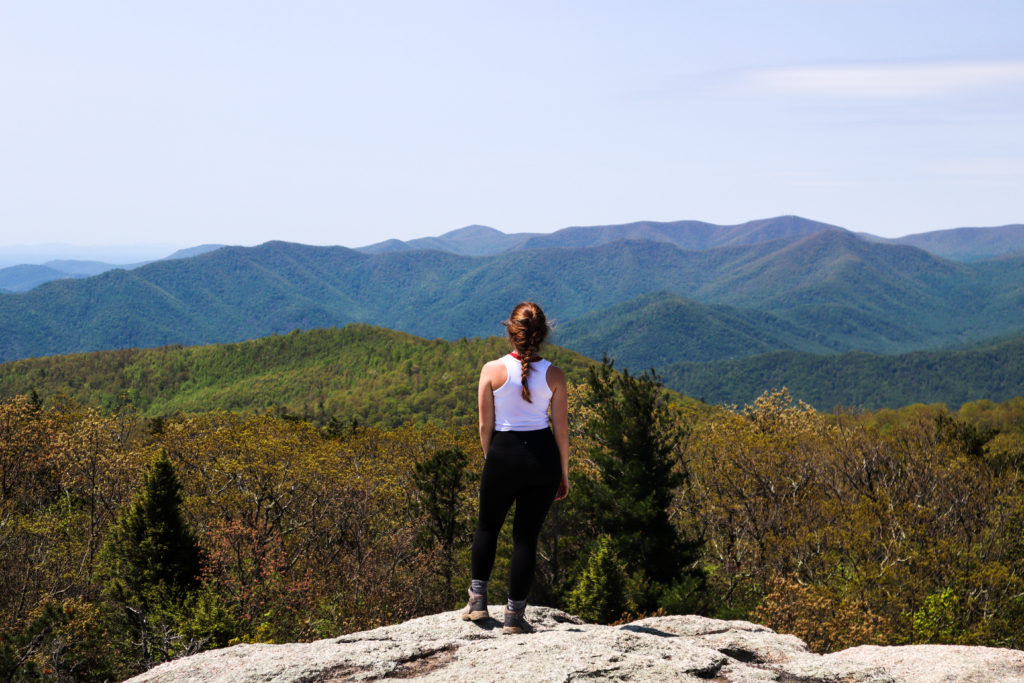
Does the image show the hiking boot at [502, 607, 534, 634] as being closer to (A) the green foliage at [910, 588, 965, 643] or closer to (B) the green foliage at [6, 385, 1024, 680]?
(B) the green foliage at [6, 385, 1024, 680]

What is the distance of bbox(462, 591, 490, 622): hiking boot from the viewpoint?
775cm

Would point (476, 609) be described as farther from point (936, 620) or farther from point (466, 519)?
point (466, 519)

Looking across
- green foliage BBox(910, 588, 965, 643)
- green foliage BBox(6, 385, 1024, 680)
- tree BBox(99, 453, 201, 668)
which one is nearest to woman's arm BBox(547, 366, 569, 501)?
green foliage BBox(6, 385, 1024, 680)

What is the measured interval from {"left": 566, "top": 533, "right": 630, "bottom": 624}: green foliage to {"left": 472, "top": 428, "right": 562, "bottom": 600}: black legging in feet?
51.3

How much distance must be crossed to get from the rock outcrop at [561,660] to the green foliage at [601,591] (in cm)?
1431

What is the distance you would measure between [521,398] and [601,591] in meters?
17.1

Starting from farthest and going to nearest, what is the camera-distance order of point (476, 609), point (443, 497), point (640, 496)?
point (443, 497)
point (640, 496)
point (476, 609)

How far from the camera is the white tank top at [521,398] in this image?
6902 mm

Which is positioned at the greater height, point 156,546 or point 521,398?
point 521,398

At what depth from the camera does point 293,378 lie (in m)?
182

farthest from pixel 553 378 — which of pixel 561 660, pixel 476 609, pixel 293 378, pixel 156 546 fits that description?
pixel 293 378

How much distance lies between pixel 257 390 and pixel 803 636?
172318 millimetres

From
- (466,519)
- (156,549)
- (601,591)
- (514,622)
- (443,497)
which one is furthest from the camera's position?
(466,519)

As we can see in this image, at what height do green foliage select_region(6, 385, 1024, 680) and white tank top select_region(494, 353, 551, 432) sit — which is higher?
white tank top select_region(494, 353, 551, 432)
